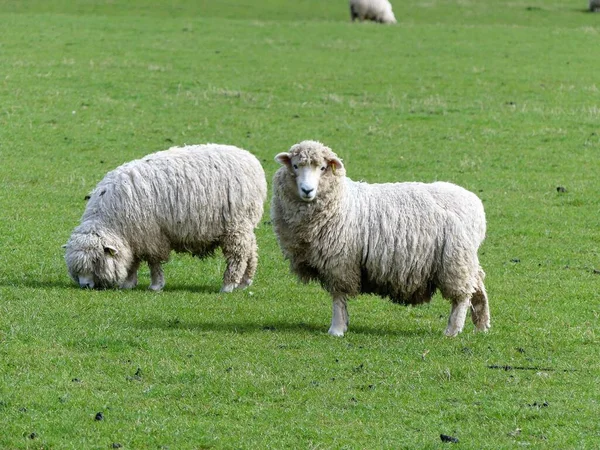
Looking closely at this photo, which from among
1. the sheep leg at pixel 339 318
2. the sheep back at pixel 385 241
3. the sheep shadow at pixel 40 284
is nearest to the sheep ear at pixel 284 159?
the sheep back at pixel 385 241

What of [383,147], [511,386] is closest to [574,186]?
[383,147]

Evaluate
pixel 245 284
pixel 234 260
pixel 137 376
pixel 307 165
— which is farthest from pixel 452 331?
pixel 137 376

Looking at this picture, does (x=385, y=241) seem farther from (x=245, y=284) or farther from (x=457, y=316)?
(x=245, y=284)

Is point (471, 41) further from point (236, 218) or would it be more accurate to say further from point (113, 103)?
point (236, 218)

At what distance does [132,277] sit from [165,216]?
3.01 ft

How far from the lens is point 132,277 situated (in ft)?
45.0

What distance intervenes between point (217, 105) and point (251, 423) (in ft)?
60.0

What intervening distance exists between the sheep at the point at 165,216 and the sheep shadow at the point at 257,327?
1.74m

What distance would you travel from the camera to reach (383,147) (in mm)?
22875

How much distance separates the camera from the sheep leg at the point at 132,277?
1363 centimetres

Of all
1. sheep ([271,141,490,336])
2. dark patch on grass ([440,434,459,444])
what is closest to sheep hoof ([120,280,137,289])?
sheep ([271,141,490,336])

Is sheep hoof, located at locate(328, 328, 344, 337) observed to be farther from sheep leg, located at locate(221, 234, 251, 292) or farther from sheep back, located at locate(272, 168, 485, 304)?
sheep leg, located at locate(221, 234, 251, 292)

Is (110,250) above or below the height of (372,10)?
below

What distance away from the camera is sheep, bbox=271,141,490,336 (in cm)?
1134
